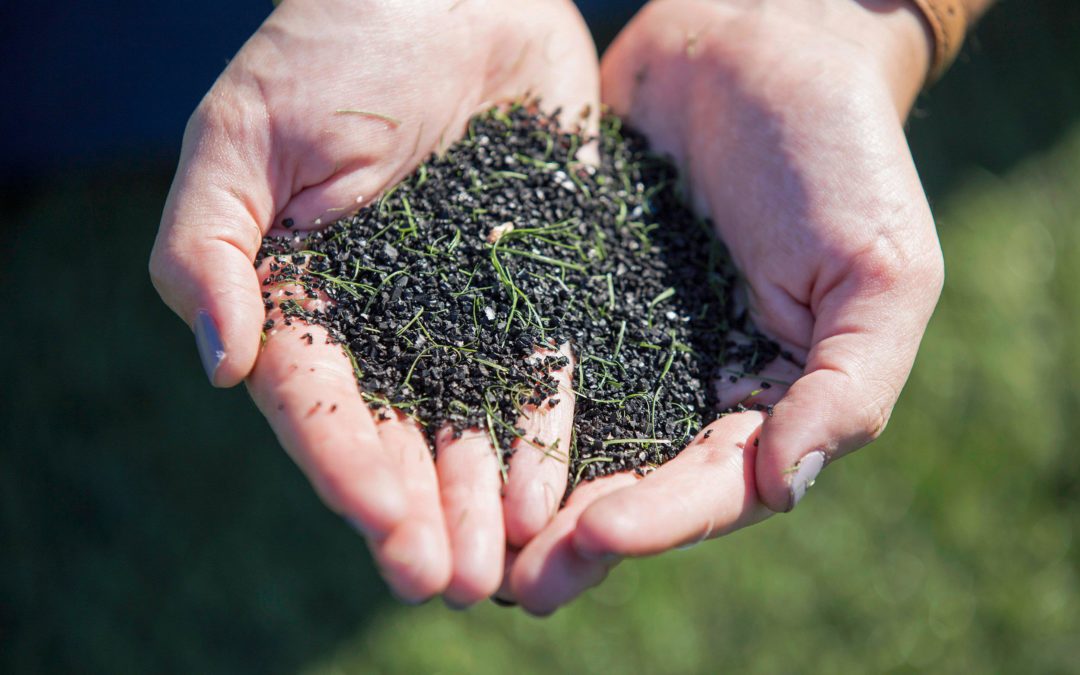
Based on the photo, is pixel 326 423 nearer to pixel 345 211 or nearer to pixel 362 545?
pixel 345 211

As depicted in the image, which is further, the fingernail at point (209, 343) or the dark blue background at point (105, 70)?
the dark blue background at point (105, 70)

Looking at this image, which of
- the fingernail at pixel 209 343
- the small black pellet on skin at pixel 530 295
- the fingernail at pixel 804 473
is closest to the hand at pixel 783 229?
the fingernail at pixel 804 473

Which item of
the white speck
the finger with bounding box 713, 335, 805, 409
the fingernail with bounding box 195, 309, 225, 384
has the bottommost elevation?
the finger with bounding box 713, 335, 805, 409

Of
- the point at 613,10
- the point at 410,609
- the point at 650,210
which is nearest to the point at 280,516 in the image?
the point at 410,609

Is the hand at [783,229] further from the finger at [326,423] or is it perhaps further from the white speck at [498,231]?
the white speck at [498,231]

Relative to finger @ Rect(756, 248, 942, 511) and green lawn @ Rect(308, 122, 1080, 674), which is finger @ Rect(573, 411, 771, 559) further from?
green lawn @ Rect(308, 122, 1080, 674)

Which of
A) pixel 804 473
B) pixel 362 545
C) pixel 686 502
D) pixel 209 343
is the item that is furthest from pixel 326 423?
pixel 362 545

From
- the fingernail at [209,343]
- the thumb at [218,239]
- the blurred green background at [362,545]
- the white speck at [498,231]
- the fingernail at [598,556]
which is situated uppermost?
the thumb at [218,239]

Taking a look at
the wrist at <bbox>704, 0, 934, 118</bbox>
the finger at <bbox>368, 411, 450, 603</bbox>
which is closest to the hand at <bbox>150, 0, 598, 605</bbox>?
the finger at <bbox>368, 411, 450, 603</bbox>

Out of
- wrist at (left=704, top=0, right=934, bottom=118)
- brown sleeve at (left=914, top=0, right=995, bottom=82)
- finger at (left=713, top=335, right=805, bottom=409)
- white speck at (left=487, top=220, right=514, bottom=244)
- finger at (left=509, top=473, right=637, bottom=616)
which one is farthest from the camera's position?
brown sleeve at (left=914, top=0, right=995, bottom=82)

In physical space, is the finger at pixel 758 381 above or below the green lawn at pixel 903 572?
above
